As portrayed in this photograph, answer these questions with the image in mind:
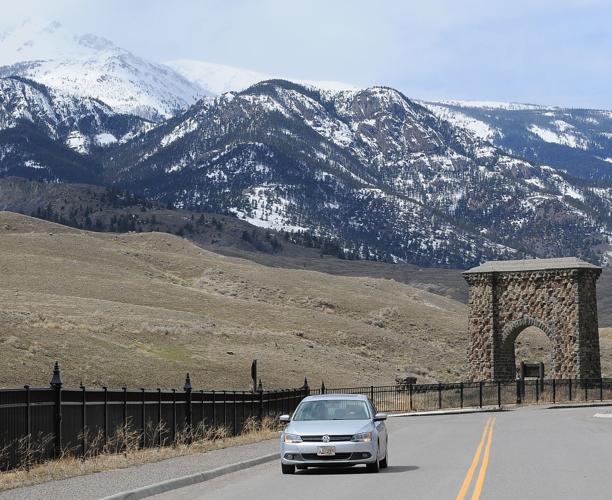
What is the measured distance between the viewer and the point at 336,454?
75.0 feet

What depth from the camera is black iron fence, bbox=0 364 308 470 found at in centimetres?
2066

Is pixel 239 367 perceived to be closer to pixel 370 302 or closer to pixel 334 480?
pixel 334 480

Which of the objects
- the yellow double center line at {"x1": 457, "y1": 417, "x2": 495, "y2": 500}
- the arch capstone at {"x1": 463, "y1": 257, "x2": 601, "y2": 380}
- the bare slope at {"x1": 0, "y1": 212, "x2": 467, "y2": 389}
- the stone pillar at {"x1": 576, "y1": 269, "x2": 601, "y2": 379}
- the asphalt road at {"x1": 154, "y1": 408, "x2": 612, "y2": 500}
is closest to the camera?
the yellow double center line at {"x1": 457, "y1": 417, "x2": 495, "y2": 500}

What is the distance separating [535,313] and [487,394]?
22.1 ft

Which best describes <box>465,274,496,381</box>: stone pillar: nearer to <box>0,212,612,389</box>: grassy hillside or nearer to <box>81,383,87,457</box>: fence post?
<box>0,212,612,389</box>: grassy hillside

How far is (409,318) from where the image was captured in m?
116

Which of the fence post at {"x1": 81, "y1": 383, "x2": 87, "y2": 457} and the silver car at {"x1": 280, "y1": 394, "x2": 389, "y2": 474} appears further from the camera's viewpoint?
the fence post at {"x1": 81, "y1": 383, "x2": 87, "y2": 457}

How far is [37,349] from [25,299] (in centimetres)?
2890

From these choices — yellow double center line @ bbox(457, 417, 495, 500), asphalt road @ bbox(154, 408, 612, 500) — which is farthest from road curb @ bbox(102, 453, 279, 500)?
yellow double center line @ bbox(457, 417, 495, 500)

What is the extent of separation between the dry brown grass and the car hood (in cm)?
317

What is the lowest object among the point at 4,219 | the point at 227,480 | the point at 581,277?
the point at 227,480

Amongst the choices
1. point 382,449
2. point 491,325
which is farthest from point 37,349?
point 382,449

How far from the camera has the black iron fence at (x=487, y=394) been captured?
6156 cm

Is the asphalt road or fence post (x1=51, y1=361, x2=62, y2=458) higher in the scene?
fence post (x1=51, y1=361, x2=62, y2=458)
